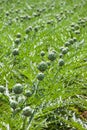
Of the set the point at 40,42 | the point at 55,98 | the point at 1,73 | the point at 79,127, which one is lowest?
the point at 79,127

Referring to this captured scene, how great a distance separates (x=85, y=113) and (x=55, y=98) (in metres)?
0.29

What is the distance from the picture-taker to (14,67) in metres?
3.76

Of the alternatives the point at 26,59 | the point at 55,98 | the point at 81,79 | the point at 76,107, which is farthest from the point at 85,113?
the point at 26,59

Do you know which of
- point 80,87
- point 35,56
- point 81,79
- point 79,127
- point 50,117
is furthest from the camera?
point 35,56

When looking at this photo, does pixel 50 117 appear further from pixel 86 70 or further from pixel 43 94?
pixel 86 70

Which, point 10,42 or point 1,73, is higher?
point 10,42

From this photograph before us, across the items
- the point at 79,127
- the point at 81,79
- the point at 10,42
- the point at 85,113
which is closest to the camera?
the point at 79,127

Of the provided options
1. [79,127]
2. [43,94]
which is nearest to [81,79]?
[43,94]

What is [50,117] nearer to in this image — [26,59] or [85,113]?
[85,113]

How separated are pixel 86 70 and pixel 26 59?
57 cm

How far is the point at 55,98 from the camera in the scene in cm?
308

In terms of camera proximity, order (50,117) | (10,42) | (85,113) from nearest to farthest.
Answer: (50,117) → (85,113) → (10,42)

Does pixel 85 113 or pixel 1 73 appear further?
pixel 1 73

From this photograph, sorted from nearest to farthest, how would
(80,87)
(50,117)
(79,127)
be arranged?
(79,127)
(50,117)
(80,87)
